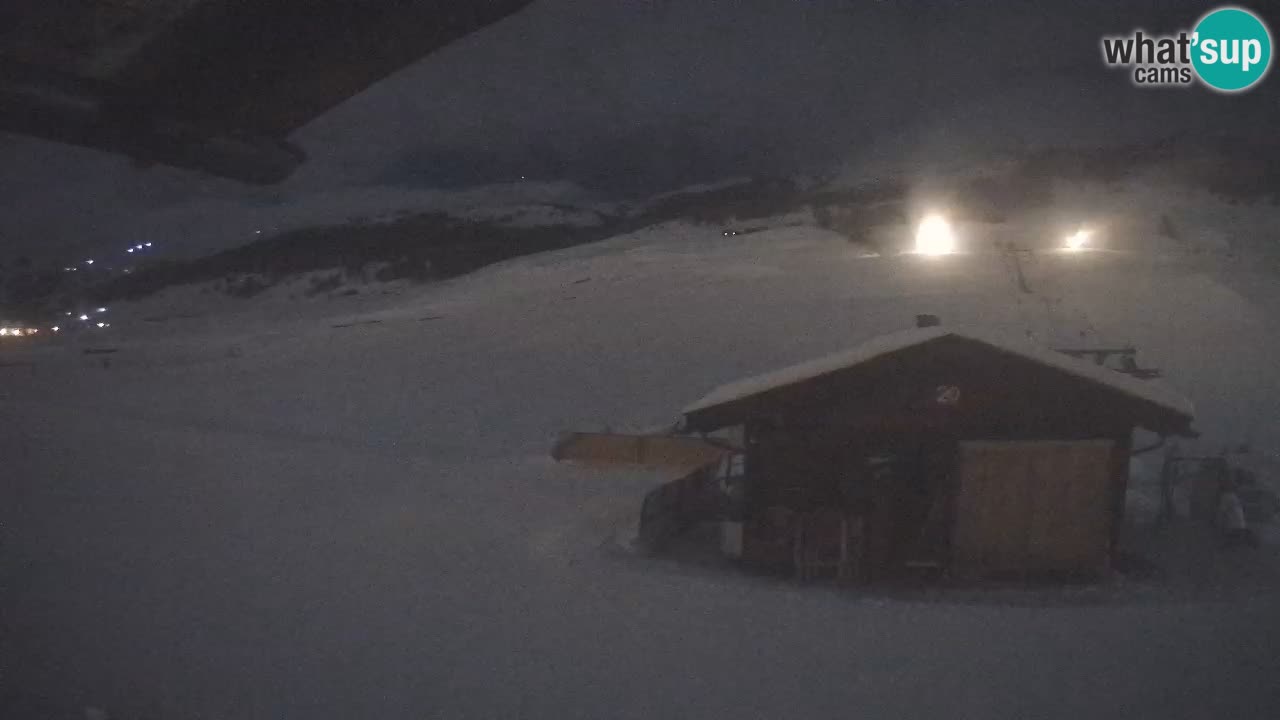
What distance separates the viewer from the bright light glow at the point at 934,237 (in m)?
37.1

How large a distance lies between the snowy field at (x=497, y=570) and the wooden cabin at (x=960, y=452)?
2.89 ft

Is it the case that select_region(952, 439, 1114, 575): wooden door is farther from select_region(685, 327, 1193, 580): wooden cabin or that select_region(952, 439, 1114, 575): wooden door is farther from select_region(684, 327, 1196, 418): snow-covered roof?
select_region(684, 327, 1196, 418): snow-covered roof

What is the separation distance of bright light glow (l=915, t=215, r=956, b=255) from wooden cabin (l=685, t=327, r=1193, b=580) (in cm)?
2719

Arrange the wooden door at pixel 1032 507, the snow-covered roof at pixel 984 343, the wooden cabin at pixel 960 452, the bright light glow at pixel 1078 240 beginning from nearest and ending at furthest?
1. the snow-covered roof at pixel 984 343
2. the wooden cabin at pixel 960 452
3. the wooden door at pixel 1032 507
4. the bright light glow at pixel 1078 240

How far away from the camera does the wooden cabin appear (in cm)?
1027

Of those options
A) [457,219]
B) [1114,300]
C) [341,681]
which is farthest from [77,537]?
[457,219]

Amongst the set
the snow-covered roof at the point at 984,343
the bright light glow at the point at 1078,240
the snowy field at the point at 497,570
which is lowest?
the snowy field at the point at 497,570

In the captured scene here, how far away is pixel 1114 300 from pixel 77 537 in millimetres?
29649

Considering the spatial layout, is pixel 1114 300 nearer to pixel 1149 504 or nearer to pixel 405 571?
pixel 1149 504

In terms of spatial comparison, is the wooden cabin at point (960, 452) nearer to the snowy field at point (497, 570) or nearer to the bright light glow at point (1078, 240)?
the snowy field at point (497, 570)

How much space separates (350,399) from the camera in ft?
81.8

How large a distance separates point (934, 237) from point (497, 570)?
34629mm

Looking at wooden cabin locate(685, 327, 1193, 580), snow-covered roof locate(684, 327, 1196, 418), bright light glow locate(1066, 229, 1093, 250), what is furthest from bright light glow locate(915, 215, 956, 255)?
wooden cabin locate(685, 327, 1193, 580)

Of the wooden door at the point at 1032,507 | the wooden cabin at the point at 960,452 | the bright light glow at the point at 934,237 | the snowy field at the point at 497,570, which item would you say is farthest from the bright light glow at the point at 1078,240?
the wooden door at the point at 1032,507
